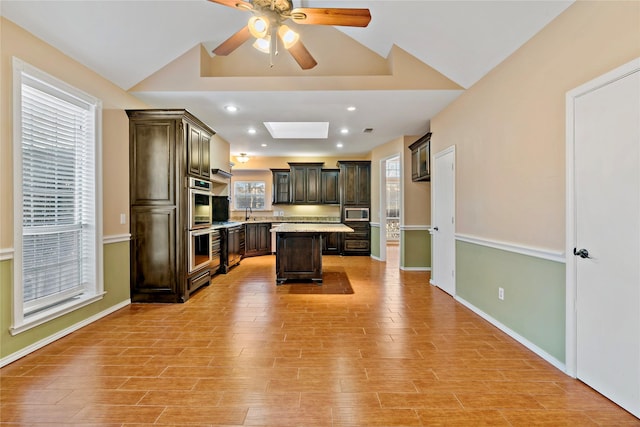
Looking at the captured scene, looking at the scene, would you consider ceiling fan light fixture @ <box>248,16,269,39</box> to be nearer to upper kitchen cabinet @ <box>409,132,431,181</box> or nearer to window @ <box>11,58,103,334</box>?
window @ <box>11,58,103,334</box>

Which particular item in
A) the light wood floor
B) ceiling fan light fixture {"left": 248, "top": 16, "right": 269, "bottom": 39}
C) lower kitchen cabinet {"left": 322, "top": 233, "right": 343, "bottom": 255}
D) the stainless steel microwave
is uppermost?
ceiling fan light fixture {"left": 248, "top": 16, "right": 269, "bottom": 39}

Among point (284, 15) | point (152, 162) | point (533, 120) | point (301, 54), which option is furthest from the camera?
point (152, 162)

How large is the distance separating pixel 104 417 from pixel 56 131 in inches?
99.6

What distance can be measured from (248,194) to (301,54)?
612cm

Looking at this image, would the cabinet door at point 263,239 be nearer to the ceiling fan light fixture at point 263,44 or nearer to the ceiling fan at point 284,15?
the ceiling fan light fixture at point 263,44

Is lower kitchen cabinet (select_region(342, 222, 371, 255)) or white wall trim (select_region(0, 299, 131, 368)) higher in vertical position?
lower kitchen cabinet (select_region(342, 222, 371, 255))

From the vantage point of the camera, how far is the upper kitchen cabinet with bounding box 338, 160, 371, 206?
24.3 feet

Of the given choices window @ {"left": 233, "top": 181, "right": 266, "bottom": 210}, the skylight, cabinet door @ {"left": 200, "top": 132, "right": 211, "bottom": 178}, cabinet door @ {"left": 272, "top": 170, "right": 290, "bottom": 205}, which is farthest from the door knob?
window @ {"left": 233, "top": 181, "right": 266, "bottom": 210}

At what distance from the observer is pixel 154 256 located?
11.9 feet

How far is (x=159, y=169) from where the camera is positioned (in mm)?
3604

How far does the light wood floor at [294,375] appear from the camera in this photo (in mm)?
1672

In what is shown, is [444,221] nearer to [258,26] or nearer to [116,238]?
[258,26]

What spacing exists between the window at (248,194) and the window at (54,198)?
5.21 meters

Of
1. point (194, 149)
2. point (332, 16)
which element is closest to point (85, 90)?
point (194, 149)
